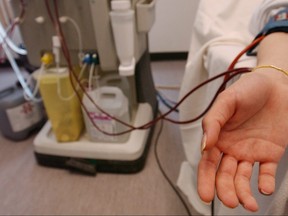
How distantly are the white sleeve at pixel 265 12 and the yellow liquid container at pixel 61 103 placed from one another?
64 centimetres

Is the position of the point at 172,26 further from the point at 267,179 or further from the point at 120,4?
the point at 267,179

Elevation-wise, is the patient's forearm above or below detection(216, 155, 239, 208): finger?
above

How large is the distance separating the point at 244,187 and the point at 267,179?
0.11 ft

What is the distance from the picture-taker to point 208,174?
1.19ft

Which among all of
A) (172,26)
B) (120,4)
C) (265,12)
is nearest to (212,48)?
(265,12)

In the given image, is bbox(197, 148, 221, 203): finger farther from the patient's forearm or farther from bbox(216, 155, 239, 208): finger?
the patient's forearm

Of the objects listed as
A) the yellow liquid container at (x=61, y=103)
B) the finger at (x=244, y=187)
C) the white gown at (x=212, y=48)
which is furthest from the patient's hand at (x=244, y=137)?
the yellow liquid container at (x=61, y=103)

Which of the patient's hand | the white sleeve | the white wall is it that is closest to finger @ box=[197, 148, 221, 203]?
the patient's hand

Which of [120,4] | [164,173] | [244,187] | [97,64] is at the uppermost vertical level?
[120,4]

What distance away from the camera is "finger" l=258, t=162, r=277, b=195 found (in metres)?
0.34

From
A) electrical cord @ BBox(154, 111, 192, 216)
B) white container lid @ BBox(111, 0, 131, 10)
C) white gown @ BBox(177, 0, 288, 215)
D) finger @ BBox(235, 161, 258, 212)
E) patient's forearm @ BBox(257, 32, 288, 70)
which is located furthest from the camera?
electrical cord @ BBox(154, 111, 192, 216)

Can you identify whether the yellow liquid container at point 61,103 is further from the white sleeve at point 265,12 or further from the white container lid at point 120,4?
the white sleeve at point 265,12

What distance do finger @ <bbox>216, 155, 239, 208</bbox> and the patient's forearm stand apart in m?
0.22

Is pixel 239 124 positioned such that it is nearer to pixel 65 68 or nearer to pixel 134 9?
pixel 134 9
